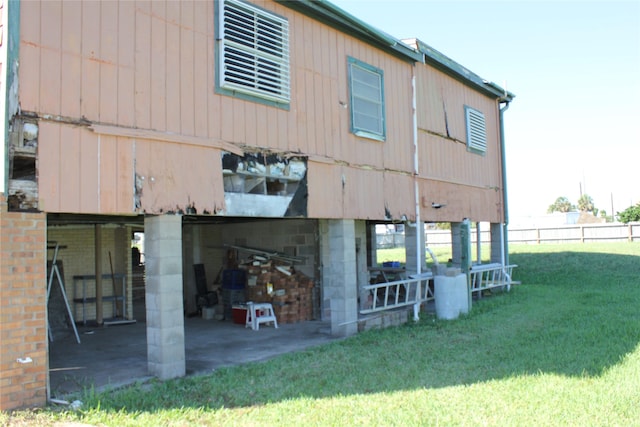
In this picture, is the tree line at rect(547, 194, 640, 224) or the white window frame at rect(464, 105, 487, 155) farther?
the tree line at rect(547, 194, 640, 224)

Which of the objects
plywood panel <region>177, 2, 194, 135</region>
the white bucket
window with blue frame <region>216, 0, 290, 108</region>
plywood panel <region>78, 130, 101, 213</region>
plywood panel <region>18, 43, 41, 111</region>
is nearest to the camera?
plywood panel <region>18, 43, 41, 111</region>

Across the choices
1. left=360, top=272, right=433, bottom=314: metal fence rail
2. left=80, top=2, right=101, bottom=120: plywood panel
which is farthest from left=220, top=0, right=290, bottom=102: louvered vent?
left=360, top=272, right=433, bottom=314: metal fence rail

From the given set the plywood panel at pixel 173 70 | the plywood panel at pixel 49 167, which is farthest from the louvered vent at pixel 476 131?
the plywood panel at pixel 49 167

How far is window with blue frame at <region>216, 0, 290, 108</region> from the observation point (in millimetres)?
7883

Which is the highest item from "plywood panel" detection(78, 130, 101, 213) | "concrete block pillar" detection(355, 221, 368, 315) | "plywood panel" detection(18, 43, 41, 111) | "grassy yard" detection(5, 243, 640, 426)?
"plywood panel" detection(18, 43, 41, 111)

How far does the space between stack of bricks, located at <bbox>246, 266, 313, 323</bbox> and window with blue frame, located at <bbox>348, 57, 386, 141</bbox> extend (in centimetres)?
360

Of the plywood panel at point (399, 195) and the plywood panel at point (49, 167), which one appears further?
the plywood panel at point (399, 195)

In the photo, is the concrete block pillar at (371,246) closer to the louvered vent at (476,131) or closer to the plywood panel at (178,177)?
the louvered vent at (476,131)

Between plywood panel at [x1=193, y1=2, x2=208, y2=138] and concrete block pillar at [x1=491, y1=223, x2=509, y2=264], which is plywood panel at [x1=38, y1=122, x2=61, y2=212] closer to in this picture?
plywood panel at [x1=193, y1=2, x2=208, y2=138]

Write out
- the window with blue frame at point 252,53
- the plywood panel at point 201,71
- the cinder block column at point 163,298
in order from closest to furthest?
the cinder block column at point 163,298
the plywood panel at point 201,71
the window with blue frame at point 252,53

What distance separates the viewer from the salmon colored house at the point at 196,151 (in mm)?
5828

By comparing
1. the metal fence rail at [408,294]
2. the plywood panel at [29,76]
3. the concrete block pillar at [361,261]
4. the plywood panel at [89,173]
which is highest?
the plywood panel at [29,76]

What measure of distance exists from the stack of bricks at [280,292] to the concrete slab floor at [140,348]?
301 mm

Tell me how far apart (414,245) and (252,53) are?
613 cm
